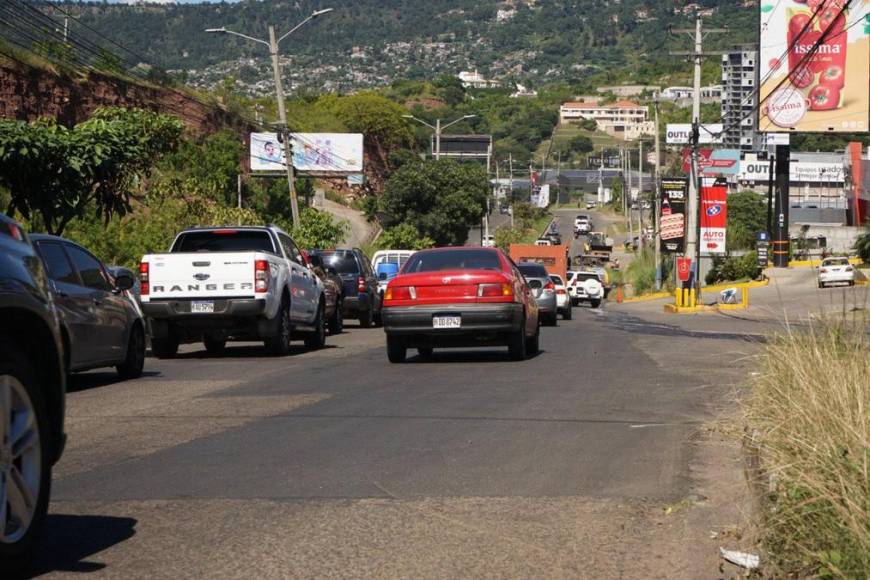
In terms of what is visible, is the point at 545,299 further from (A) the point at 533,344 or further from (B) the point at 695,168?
(B) the point at 695,168

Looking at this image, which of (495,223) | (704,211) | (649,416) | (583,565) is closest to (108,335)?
(649,416)

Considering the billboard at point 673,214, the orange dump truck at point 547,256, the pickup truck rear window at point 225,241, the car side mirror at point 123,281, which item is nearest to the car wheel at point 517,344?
the pickup truck rear window at point 225,241

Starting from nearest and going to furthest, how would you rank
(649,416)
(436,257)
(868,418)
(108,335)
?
1. (868,418)
2. (649,416)
3. (108,335)
4. (436,257)

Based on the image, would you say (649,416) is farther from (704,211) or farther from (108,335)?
(704,211)

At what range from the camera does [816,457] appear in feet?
20.9

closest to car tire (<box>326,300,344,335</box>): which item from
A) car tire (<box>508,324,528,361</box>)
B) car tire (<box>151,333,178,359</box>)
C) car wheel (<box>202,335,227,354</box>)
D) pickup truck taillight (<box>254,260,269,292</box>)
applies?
car wheel (<box>202,335,227,354</box>)

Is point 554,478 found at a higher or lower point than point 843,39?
lower

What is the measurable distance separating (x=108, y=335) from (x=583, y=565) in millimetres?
→ 9989

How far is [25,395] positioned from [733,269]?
70450mm

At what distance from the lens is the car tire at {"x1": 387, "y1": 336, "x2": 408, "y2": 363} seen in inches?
686

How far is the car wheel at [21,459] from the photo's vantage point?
17.5 ft

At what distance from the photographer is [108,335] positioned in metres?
15.0

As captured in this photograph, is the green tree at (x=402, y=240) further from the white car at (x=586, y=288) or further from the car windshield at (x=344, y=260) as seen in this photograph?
the car windshield at (x=344, y=260)

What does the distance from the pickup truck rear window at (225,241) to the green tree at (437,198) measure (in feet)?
182
